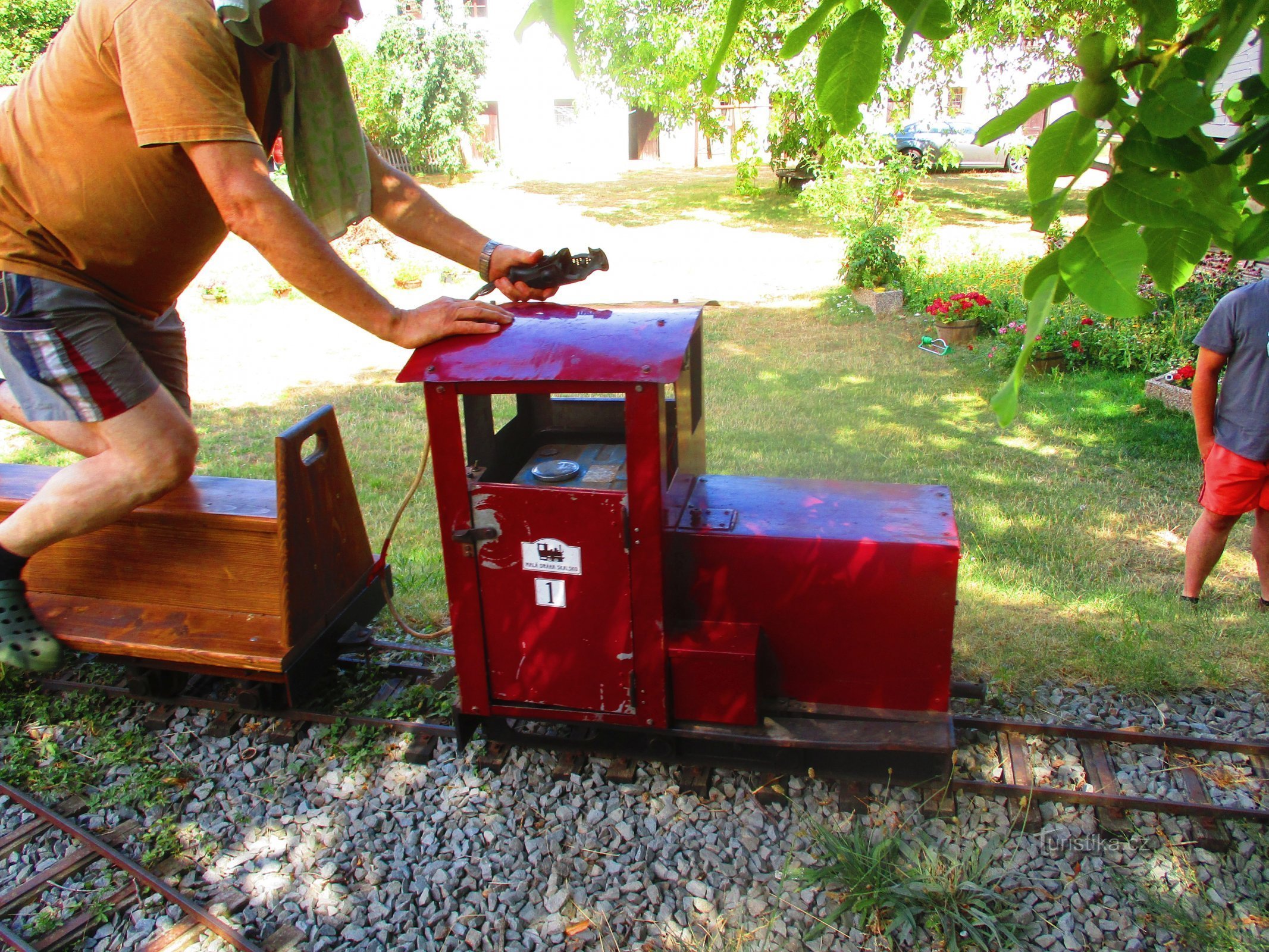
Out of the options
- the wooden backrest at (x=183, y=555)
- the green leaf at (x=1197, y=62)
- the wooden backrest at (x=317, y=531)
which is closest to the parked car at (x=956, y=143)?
the wooden backrest at (x=317, y=531)

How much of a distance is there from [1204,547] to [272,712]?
422cm

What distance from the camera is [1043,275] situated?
134cm

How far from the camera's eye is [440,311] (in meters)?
2.95

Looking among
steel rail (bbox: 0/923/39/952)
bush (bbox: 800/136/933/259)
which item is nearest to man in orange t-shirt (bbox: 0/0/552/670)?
steel rail (bbox: 0/923/39/952)

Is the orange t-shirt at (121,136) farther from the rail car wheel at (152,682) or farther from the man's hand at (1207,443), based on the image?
the man's hand at (1207,443)

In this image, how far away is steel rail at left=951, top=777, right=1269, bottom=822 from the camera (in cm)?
296

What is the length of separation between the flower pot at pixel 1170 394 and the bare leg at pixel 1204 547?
288cm

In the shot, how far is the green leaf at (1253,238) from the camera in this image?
1.55 metres

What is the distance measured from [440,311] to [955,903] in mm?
2383

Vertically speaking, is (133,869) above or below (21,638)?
below

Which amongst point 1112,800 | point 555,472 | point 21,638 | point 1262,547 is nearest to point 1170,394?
point 1262,547

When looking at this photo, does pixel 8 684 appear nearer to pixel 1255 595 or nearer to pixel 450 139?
pixel 1255 595

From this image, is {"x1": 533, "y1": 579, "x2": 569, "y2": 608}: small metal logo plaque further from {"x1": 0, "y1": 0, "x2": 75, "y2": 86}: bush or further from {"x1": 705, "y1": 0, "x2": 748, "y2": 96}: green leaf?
{"x1": 0, "y1": 0, "x2": 75, "y2": 86}: bush

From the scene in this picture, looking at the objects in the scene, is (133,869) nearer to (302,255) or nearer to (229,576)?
(229,576)
